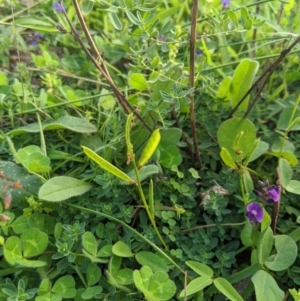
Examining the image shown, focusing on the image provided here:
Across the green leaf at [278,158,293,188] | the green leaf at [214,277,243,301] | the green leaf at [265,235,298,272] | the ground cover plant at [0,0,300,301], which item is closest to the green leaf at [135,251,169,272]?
the ground cover plant at [0,0,300,301]

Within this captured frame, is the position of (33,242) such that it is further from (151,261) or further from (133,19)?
Answer: (133,19)

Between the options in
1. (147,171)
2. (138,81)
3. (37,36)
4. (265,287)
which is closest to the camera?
(265,287)

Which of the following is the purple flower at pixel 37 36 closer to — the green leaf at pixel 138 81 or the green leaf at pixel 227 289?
the green leaf at pixel 138 81

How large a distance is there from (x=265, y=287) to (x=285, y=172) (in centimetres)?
28

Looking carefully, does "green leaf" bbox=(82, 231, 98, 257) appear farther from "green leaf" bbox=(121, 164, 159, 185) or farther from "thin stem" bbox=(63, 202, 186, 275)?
"green leaf" bbox=(121, 164, 159, 185)

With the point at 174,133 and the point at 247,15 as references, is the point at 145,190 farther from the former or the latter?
the point at 247,15

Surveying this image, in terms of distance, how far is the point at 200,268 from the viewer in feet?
3.54

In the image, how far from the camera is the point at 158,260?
109 centimetres

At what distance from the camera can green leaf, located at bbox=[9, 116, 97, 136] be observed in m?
1.31

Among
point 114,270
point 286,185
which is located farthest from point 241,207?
point 114,270

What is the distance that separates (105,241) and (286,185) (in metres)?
0.43

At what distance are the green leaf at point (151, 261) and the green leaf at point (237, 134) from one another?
30cm

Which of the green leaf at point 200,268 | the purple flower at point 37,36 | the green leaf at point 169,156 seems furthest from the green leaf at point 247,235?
the purple flower at point 37,36


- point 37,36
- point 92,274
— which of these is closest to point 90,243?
point 92,274
